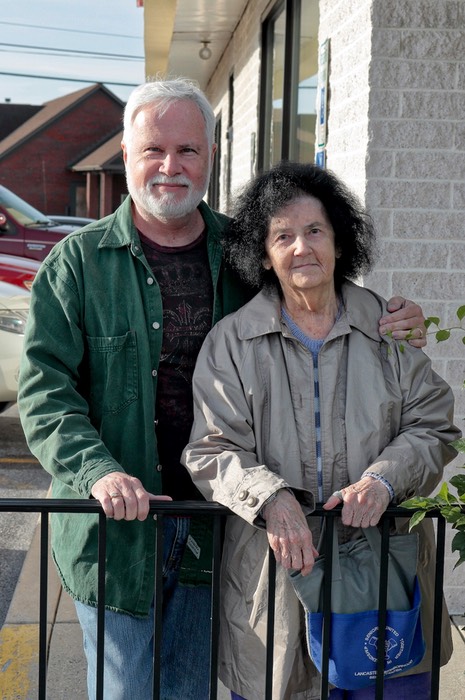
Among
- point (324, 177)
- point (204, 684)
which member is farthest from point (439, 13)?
point (204, 684)

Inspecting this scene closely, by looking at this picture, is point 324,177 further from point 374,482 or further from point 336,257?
point 374,482

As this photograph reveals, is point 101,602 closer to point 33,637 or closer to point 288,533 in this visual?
point 288,533

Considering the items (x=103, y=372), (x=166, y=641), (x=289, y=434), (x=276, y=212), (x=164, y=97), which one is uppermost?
(x=164, y=97)

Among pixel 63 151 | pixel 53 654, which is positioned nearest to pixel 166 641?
pixel 53 654

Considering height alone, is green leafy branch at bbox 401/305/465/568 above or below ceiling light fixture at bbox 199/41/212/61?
below

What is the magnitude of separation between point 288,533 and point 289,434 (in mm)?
261

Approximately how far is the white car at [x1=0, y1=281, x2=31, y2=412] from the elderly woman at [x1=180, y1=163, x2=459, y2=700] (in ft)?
16.0

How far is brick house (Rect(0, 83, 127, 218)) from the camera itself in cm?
4628

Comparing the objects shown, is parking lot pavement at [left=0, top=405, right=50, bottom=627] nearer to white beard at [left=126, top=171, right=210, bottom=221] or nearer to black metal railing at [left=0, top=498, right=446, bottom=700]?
black metal railing at [left=0, top=498, right=446, bottom=700]

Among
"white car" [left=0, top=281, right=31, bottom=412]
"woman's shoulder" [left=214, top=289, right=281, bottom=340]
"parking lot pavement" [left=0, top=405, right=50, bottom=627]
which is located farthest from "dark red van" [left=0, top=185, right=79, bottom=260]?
"woman's shoulder" [left=214, top=289, right=281, bottom=340]

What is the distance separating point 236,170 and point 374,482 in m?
8.05

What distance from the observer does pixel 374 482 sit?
228 cm

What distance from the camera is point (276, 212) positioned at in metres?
2.53

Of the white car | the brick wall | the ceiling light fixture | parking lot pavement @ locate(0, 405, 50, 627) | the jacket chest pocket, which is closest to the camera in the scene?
the jacket chest pocket
